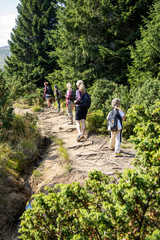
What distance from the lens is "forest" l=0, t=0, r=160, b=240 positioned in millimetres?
1842

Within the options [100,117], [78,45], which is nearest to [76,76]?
[78,45]

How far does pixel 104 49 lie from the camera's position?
8.73 meters

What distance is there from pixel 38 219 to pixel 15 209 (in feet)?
7.60

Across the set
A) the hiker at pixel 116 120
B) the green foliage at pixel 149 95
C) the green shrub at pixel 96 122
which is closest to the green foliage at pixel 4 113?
the green shrub at pixel 96 122

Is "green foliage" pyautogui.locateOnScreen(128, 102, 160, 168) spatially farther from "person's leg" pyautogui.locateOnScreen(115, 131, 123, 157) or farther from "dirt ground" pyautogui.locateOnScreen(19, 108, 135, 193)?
"person's leg" pyautogui.locateOnScreen(115, 131, 123, 157)

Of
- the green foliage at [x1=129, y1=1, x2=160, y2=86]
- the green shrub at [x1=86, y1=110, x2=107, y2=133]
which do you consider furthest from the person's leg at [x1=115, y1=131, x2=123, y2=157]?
the green foliage at [x1=129, y1=1, x2=160, y2=86]

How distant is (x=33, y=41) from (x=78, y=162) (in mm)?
14573

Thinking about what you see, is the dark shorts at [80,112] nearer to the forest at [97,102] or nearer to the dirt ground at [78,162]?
the dirt ground at [78,162]

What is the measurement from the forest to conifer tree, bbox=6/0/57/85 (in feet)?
0.28

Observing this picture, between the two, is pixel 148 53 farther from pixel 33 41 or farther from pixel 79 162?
pixel 33 41

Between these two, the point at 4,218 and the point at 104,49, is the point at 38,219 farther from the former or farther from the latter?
the point at 104,49

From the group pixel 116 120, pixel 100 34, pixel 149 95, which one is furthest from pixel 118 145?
pixel 100 34

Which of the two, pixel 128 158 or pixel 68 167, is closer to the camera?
pixel 68 167

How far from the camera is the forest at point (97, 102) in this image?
184cm
